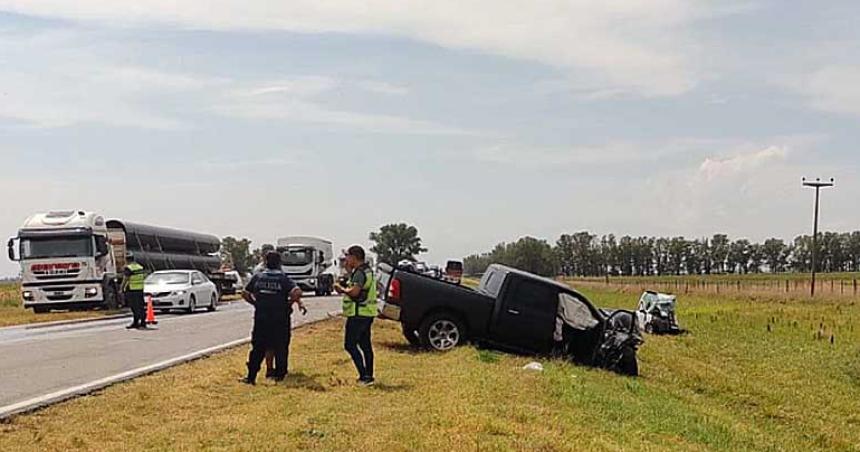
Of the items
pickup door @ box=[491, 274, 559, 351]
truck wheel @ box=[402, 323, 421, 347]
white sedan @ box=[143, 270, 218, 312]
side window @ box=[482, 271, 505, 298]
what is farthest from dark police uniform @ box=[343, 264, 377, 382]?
white sedan @ box=[143, 270, 218, 312]

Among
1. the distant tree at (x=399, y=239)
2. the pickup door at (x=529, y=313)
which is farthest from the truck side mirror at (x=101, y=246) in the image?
the distant tree at (x=399, y=239)

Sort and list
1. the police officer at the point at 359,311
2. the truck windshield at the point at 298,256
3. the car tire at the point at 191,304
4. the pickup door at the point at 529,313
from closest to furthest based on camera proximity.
Result: the police officer at the point at 359,311, the pickup door at the point at 529,313, the car tire at the point at 191,304, the truck windshield at the point at 298,256

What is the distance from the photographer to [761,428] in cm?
1570

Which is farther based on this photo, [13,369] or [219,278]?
[219,278]

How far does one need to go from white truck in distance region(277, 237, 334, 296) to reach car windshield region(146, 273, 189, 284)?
19.2 m

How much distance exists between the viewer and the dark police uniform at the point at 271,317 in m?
13.3

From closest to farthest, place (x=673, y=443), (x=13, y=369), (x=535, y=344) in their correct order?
(x=673, y=443)
(x=13, y=369)
(x=535, y=344)

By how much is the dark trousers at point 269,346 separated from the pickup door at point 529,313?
5.76 m

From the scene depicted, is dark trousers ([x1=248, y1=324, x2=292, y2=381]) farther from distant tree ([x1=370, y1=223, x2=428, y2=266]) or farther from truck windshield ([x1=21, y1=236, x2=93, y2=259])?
distant tree ([x1=370, y1=223, x2=428, y2=266])

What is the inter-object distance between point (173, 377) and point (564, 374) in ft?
18.8

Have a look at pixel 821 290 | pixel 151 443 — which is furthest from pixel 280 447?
pixel 821 290

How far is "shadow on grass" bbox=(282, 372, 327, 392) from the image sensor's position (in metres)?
12.8

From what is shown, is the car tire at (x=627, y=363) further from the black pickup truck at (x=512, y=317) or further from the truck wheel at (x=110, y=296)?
the truck wheel at (x=110, y=296)

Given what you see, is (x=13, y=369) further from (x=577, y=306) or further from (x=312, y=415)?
(x=577, y=306)
